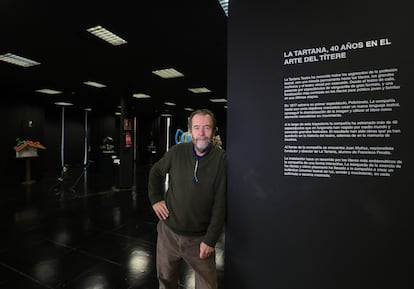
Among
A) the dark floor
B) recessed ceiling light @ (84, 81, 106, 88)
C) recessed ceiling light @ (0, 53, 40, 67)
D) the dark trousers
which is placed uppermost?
recessed ceiling light @ (0, 53, 40, 67)

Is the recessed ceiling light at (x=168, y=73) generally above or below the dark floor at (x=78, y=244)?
above

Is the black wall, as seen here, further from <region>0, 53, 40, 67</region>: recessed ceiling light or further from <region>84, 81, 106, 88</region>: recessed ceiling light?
<region>84, 81, 106, 88</region>: recessed ceiling light

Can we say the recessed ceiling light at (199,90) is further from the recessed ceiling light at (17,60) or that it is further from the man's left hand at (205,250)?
the man's left hand at (205,250)

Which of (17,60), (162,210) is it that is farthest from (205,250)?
(17,60)

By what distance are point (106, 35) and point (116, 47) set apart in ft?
1.16

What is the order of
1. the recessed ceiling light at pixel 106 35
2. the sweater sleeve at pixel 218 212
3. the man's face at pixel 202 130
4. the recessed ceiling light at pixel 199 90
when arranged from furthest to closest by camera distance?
the recessed ceiling light at pixel 199 90 < the recessed ceiling light at pixel 106 35 < the man's face at pixel 202 130 < the sweater sleeve at pixel 218 212

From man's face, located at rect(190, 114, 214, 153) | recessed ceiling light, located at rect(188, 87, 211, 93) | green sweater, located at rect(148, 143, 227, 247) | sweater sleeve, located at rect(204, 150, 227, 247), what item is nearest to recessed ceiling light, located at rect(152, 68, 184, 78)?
recessed ceiling light, located at rect(188, 87, 211, 93)

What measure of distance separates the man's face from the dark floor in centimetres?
166

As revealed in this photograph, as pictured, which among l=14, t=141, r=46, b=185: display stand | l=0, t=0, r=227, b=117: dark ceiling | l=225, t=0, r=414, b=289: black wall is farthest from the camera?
l=14, t=141, r=46, b=185: display stand

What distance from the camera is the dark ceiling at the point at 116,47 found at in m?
2.71

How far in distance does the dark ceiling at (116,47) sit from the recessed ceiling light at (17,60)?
0.18m

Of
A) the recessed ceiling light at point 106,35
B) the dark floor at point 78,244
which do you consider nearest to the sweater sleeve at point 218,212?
the dark floor at point 78,244

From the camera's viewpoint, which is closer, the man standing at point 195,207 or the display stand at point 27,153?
the man standing at point 195,207

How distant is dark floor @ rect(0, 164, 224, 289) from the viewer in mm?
2344
